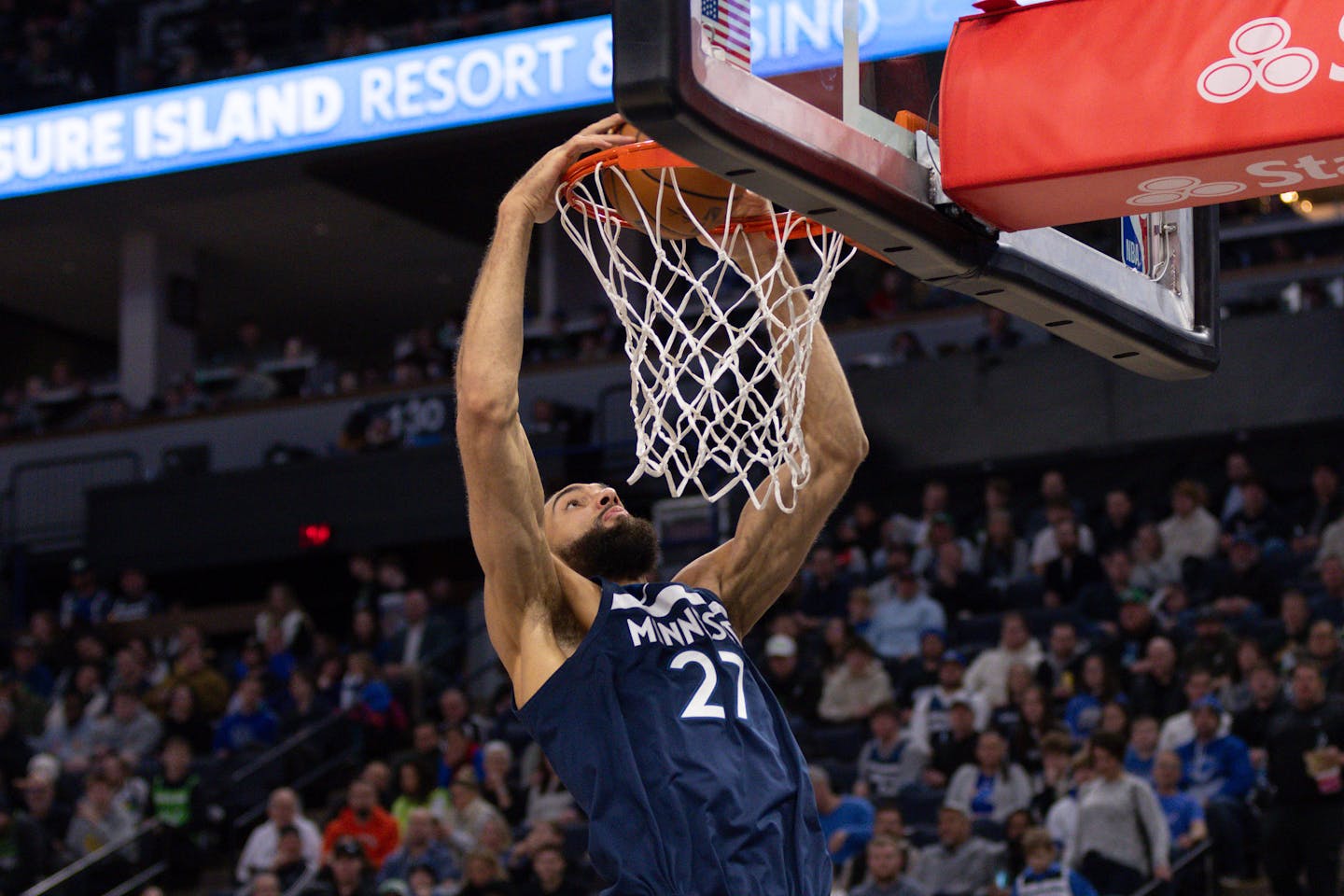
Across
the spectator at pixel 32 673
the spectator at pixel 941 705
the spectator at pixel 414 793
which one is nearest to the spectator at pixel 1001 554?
the spectator at pixel 941 705

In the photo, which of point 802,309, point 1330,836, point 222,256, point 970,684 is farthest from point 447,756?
point 222,256

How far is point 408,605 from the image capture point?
48.2 feet

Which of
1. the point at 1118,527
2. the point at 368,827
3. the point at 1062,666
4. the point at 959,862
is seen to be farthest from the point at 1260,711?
the point at 368,827

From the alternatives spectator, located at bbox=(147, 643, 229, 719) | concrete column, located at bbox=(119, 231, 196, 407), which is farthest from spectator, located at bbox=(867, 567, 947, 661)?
concrete column, located at bbox=(119, 231, 196, 407)

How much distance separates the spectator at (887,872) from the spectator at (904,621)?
317cm

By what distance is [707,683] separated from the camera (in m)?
3.81

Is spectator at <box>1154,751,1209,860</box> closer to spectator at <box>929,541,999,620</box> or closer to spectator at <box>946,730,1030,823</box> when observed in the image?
spectator at <box>946,730,1030,823</box>

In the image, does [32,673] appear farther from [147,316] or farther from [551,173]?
[551,173]

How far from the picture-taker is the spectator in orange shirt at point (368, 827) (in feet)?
37.4

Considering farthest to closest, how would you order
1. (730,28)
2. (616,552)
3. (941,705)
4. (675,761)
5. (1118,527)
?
(1118,527) → (941,705) → (616,552) → (675,761) → (730,28)

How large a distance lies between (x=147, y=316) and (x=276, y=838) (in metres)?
10.3

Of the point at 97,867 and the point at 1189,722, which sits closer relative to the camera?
the point at 1189,722

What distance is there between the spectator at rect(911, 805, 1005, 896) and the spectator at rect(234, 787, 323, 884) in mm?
4010

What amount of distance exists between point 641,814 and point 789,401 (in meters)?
1.05
